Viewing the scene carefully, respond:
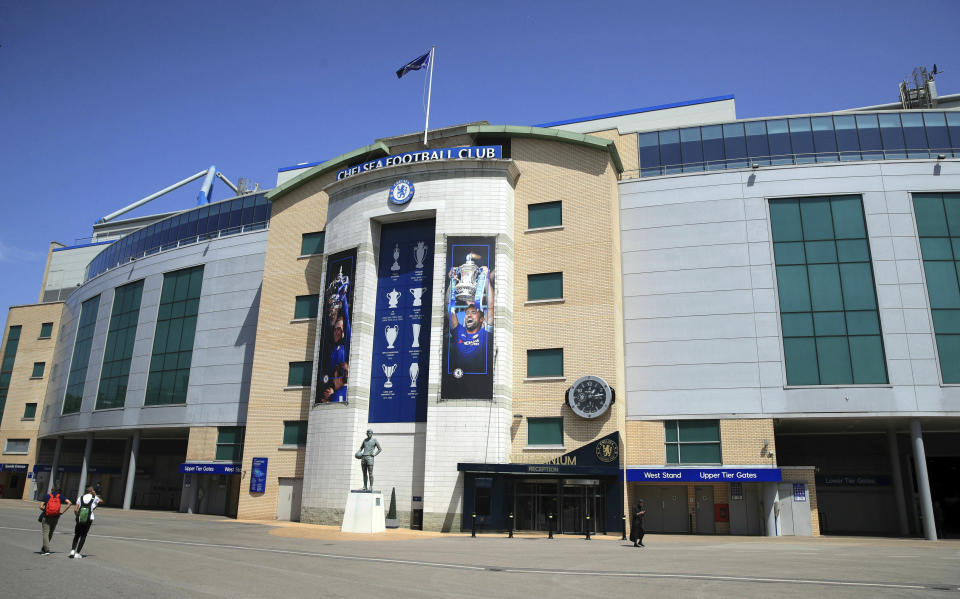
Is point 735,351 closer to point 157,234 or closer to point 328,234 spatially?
point 328,234

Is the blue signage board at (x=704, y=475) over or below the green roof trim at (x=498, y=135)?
below

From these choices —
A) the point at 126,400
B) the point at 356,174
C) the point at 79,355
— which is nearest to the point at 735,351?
the point at 356,174

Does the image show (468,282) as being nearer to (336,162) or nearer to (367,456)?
(367,456)

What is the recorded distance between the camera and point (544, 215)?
3950 centimetres

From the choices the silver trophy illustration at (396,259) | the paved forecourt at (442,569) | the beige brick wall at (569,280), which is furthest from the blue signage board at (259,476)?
the beige brick wall at (569,280)

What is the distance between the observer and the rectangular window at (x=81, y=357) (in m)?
59.3

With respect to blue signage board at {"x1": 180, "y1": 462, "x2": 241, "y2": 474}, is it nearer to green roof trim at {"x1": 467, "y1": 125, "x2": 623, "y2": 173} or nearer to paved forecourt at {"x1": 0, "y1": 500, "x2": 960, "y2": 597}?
paved forecourt at {"x1": 0, "y1": 500, "x2": 960, "y2": 597}

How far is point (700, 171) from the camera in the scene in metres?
40.7

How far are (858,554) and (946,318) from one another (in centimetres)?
1903

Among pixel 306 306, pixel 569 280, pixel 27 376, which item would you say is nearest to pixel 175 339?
pixel 306 306

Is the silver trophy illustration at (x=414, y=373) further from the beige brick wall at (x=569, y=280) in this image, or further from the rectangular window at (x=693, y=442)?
the rectangular window at (x=693, y=442)

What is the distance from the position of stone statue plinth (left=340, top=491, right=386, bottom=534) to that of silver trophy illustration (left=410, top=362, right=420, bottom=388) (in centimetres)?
708

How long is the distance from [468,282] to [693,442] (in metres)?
14.7

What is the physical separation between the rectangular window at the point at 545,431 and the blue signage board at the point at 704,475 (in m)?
4.21
